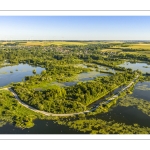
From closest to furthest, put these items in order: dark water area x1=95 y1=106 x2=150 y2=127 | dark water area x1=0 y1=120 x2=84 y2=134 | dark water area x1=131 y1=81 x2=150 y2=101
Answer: dark water area x1=0 y1=120 x2=84 y2=134 < dark water area x1=95 y1=106 x2=150 y2=127 < dark water area x1=131 y1=81 x2=150 y2=101

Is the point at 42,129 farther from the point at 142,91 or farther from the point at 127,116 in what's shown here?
the point at 142,91

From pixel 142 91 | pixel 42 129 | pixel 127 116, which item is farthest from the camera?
pixel 142 91

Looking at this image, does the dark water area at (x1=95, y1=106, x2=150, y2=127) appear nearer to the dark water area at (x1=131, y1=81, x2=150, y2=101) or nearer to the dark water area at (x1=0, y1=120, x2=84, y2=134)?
the dark water area at (x1=0, y1=120, x2=84, y2=134)

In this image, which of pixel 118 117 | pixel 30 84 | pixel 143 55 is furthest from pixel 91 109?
pixel 143 55

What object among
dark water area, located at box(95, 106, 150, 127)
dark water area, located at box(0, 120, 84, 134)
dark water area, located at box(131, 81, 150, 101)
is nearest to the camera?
dark water area, located at box(0, 120, 84, 134)

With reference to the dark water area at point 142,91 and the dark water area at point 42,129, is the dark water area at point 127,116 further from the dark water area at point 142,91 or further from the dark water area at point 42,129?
the dark water area at point 142,91

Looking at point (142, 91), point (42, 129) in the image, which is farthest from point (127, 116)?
point (142, 91)

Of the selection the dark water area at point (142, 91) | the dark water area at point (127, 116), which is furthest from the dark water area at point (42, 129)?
the dark water area at point (142, 91)

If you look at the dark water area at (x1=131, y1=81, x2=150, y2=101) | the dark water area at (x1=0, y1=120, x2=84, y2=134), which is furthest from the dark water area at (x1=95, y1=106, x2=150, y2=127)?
the dark water area at (x1=131, y1=81, x2=150, y2=101)

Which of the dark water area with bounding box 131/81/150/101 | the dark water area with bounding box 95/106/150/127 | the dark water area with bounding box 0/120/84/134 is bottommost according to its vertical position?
the dark water area with bounding box 0/120/84/134

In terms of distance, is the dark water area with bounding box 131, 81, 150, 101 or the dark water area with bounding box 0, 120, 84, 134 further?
the dark water area with bounding box 131, 81, 150, 101
